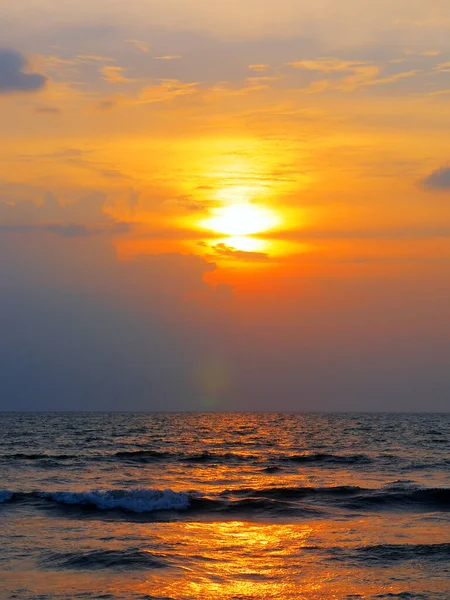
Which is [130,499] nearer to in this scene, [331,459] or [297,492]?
[297,492]

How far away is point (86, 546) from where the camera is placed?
21484 mm

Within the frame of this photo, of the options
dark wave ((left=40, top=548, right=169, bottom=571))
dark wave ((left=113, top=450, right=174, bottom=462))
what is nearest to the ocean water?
dark wave ((left=40, top=548, right=169, bottom=571))

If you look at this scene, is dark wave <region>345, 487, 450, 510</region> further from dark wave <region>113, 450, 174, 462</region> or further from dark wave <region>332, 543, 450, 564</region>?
dark wave <region>113, 450, 174, 462</region>

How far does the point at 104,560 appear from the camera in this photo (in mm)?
19703

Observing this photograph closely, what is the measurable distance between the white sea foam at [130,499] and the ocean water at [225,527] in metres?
0.06

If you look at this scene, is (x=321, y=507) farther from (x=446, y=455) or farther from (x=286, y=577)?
(x=446, y=455)

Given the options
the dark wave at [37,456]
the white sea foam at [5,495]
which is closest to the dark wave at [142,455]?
the dark wave at [37,456]

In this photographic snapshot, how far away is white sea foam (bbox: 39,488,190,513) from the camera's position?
29172 mm

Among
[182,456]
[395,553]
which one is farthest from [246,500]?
[182,456]

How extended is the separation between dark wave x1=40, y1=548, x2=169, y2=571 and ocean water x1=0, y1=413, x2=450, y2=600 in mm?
56

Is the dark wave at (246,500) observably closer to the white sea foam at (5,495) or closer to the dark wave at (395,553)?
the white sea foam at (5,495)

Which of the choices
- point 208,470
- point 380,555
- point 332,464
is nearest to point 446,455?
point 332,464

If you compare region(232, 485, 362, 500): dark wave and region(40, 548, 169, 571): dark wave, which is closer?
region(40, 548, 169, 571): dark wave

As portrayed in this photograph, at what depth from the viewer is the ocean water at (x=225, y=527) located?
687 inches
